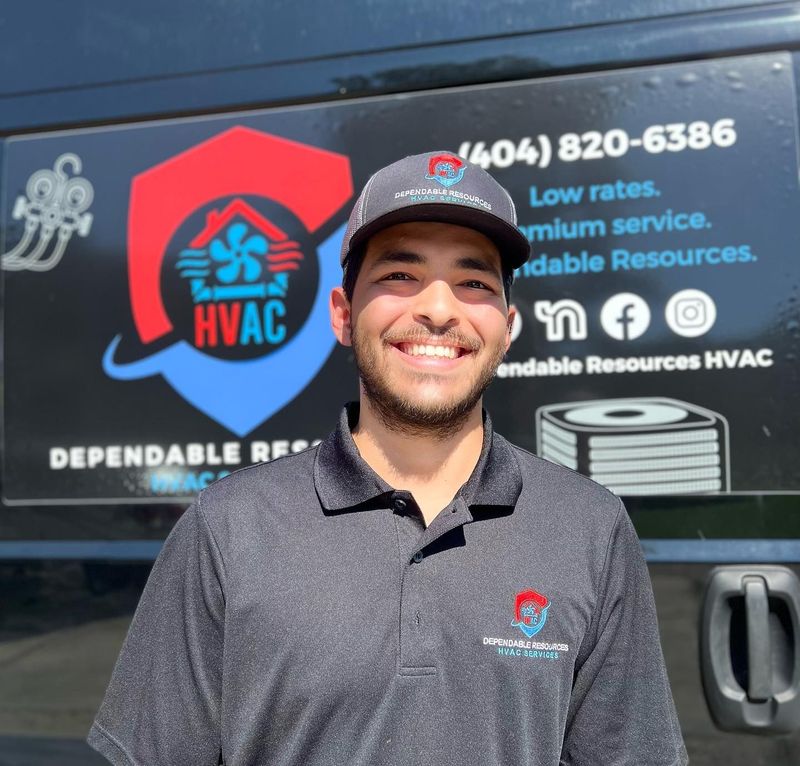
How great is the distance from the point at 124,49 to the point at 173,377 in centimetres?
75

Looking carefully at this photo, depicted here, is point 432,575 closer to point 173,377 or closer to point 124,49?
point 173,377

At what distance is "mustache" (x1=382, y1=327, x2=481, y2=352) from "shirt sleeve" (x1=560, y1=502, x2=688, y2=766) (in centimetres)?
37

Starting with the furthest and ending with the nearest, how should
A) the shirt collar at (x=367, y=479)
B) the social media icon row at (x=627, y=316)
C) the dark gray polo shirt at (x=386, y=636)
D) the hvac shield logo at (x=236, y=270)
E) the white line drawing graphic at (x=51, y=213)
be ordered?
1. the white line drawing graphic at (x=51, y=213)
2. the hvac shield logo at (x=236, y=270)
3. the social media icon row at (x=627, y=316)
4. the shirt collar at (x=367, y=479)
5. the dark gray polo shirt at (x=386, y=636)

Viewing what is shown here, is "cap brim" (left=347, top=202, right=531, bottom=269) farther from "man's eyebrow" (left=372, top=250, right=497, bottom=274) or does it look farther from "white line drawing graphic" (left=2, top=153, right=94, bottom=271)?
"white line drawing graphic" (left=2, top=153, right=94, bottom=271)

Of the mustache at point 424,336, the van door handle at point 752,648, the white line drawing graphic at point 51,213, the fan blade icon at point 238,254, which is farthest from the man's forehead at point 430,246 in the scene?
the white line drawing graphic at point 51,213

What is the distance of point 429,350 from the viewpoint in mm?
1300

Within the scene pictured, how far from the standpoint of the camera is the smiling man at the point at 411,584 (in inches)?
45.7

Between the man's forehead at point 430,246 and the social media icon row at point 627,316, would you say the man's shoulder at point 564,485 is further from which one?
the social media icon row at point 627,316

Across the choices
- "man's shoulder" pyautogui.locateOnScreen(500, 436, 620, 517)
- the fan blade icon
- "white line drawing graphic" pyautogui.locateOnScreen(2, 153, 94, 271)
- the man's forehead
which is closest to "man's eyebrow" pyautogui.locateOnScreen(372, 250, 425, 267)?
the man's forehead

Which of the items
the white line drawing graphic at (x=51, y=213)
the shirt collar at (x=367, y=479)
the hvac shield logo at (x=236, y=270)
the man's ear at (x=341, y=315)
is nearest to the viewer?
the shirt collar at (x=367, y=479)

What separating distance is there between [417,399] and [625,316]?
625 mm

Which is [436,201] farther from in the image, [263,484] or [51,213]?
[51,213]

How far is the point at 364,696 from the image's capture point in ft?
3.77

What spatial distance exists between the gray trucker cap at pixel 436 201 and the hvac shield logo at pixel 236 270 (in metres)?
0.55
